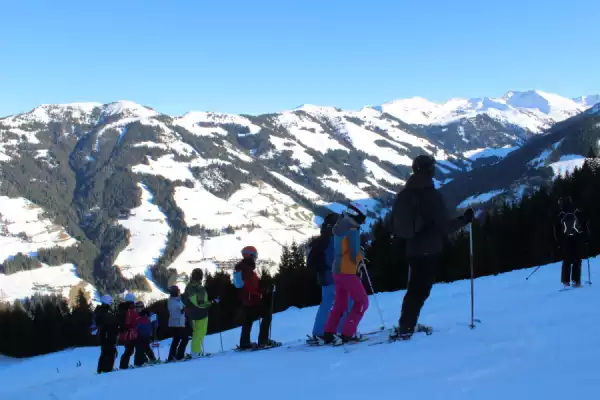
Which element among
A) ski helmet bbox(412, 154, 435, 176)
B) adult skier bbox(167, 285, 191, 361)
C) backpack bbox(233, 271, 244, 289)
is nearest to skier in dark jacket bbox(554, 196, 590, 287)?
ski helmet bbox(412, 154, 435, 176)

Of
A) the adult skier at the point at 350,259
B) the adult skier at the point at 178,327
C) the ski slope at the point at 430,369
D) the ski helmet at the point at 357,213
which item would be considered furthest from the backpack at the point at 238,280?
the adult skier at the point at 178,327

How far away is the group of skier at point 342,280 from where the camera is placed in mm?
7230

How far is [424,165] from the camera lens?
24.2ft

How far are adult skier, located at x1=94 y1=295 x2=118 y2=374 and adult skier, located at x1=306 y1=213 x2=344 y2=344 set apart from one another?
5.84 meters

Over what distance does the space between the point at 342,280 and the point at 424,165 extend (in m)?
2.31

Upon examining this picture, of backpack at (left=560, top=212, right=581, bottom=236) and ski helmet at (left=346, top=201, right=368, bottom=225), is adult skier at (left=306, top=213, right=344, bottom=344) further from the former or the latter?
backpack at (left=560, top=212, right=581, bottom=236)

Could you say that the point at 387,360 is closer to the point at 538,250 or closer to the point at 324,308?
the point at 324,308

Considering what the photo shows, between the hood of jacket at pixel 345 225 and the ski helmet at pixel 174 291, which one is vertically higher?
the hood of jacket at pixel 345 225

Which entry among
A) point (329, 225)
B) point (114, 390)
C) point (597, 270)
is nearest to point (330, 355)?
point (329, 225)

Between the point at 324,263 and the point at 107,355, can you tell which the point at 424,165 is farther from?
the point at 107,355

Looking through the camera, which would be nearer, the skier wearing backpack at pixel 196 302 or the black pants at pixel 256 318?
the black pants at pixel 256 318

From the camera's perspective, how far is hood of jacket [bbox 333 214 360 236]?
26.5 ft

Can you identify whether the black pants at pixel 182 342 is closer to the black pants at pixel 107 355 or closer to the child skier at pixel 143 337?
the child skier at pixel 143 337

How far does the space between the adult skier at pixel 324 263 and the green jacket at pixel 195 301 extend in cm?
342
